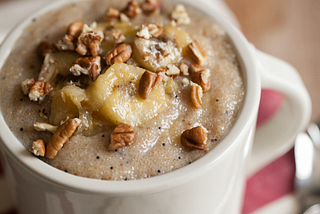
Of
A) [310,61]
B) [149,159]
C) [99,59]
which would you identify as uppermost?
[99,59]

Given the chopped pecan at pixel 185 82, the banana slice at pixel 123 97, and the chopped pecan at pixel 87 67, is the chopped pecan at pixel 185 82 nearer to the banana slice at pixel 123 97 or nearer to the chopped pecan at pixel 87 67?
the banana slice at pixel 123 97

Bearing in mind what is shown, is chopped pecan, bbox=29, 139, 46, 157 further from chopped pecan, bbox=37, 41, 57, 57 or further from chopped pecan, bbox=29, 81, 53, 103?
chopped pecan, bbox=37, 41, 57, 57

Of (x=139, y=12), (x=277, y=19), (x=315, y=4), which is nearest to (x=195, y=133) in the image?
(x=139, y=12)

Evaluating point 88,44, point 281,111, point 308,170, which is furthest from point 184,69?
point 308,170

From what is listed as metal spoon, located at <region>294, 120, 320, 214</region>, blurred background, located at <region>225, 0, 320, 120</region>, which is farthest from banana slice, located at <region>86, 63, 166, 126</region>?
blurred background, located at <region>225, 0, 320, 120</region>

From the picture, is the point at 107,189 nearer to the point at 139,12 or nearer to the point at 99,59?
the point at 99,59
